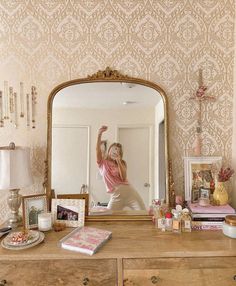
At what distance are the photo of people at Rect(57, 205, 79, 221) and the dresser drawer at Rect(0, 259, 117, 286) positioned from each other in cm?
34

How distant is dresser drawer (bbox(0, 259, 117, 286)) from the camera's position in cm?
114

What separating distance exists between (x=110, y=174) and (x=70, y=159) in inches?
11.1

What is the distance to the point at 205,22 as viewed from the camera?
1610 millimetres

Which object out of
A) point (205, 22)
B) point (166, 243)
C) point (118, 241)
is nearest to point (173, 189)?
point (166, 243)

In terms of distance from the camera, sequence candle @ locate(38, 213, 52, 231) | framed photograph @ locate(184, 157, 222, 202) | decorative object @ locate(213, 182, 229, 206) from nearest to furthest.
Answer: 1. candle @ locate(38, 213, 52, 231)
2. decorative object @ locate(213, 182, 229, 206)
3. framed photograph @ locate(184, 157, 222, 202)

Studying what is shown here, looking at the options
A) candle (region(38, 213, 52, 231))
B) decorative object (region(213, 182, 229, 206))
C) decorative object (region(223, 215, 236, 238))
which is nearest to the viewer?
decorative object (region(223, 215, 236, 238))

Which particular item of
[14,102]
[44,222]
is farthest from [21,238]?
[14,102]

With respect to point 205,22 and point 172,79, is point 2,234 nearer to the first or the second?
point 172,79

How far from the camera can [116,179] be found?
159 centimetres

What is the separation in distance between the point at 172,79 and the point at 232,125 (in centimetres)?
52

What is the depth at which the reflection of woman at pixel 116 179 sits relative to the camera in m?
1.58

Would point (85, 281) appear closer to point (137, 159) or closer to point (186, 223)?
point (186, 223)

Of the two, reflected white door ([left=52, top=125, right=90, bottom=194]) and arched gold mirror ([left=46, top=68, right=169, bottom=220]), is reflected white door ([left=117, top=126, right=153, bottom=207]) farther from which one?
reflected white door ([left=52, top=125, right=90, bottom=194])

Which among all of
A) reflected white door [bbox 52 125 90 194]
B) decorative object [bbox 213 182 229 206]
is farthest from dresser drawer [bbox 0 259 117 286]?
decorative object [bbox 213 182 229 206]
